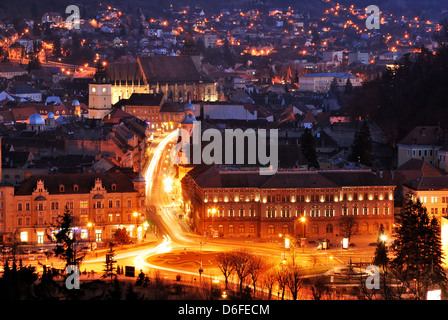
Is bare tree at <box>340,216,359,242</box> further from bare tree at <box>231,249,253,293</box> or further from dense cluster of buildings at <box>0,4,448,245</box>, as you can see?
bare tree at <box>231,249,253,293</box>

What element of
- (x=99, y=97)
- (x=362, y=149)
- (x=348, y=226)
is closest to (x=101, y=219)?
(x=348, y=226)

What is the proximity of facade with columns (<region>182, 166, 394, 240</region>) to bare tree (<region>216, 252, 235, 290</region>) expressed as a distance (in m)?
5.85

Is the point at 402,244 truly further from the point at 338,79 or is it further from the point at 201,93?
the point at 338,79

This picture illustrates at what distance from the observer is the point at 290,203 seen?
49.5 m

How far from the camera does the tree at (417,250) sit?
40.8 meters

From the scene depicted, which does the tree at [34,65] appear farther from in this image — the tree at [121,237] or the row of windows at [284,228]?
the tree at [121,237]

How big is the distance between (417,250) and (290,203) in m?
8.56

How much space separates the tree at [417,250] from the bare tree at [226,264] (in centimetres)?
613

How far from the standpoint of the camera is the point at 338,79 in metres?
138

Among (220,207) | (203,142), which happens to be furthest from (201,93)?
(220,207)

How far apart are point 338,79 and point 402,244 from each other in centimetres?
9607

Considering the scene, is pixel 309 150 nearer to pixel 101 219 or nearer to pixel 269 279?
pixel 101 219

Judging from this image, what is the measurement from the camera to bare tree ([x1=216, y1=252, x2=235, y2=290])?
1557 inches

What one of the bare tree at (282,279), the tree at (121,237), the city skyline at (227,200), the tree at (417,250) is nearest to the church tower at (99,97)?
the city skyline at (227,200)
